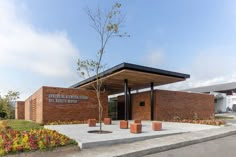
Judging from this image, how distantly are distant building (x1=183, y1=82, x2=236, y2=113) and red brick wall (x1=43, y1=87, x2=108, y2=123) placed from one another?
113ft

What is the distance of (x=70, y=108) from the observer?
19.8 meters

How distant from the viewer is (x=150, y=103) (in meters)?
23.3

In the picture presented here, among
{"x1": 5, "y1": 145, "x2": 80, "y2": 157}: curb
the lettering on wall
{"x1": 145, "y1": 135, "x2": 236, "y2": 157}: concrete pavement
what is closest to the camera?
{"x1": 5, "y1": 145, "x2": 80, "y2": 157}: curb

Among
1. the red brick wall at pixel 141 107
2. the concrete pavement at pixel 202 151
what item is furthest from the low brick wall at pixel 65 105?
the concrete pavement at pixel 202 151

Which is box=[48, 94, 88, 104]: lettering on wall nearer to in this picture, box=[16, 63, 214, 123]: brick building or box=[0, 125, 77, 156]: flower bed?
box=[16, 63, 214, 123]: brick building

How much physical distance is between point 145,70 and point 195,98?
42.5ft

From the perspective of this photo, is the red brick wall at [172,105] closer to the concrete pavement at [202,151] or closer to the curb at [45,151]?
the concrete pavement at [202,151]

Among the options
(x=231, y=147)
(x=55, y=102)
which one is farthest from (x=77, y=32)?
(x=231, y=147)

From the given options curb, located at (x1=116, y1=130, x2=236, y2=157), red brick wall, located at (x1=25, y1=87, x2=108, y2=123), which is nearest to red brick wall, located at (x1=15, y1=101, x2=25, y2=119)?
red brick wall, located at (x1=25, y1=87, x2=108, y2=123)

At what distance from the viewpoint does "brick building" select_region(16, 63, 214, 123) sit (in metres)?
18.5

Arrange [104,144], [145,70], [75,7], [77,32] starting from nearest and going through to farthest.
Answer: [104,144] → [75,7] → [77,32] → [145,70]

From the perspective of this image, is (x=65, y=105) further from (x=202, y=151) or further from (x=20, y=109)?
(x=20, y=109)

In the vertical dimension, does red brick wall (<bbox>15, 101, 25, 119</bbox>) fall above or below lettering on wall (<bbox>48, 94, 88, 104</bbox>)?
below

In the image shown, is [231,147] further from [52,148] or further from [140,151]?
[52,148]
